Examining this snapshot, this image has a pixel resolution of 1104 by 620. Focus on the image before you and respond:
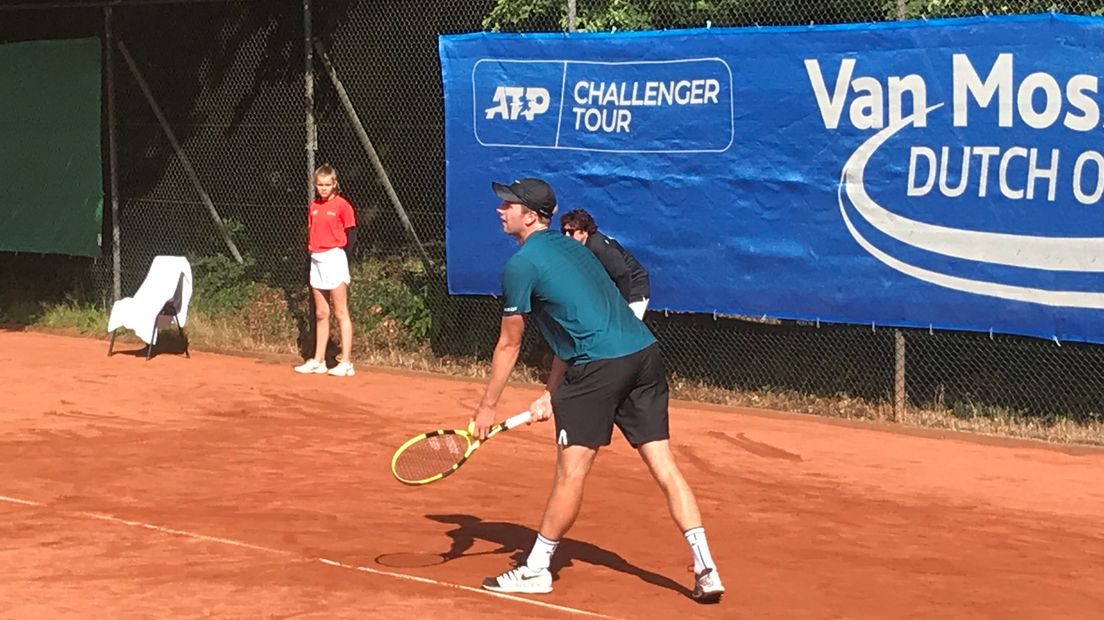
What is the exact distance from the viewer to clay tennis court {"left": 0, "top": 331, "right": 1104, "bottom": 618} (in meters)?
7.04

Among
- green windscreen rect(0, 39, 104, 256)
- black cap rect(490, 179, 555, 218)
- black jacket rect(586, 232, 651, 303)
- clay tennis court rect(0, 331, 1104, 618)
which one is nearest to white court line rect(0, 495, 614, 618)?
clay tennis court rect(0, 331, 1104, 618)

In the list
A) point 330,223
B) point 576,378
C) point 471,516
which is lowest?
point 471,516

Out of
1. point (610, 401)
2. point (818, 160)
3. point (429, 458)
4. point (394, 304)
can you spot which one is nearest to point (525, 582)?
point (610, 401)

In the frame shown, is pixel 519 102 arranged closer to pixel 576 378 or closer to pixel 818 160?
pixel 818 160

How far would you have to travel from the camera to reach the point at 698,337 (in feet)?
43.7

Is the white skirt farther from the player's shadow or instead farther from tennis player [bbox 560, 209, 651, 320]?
the player's shadow

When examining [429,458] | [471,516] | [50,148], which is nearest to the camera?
[429,458]

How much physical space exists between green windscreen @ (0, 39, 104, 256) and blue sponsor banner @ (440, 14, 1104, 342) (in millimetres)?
4944

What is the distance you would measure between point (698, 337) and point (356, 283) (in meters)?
3.92

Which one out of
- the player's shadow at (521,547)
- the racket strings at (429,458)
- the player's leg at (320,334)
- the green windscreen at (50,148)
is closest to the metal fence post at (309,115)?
the player's leg at (320,334)

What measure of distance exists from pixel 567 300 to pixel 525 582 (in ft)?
3.98

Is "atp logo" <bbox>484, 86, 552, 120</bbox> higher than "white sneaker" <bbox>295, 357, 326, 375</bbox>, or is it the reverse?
"atp logo" <bbox>484, 86, 552, 120</bbox>

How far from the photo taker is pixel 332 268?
1418 cm

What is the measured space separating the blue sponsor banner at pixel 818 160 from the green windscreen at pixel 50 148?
4.94 meters
